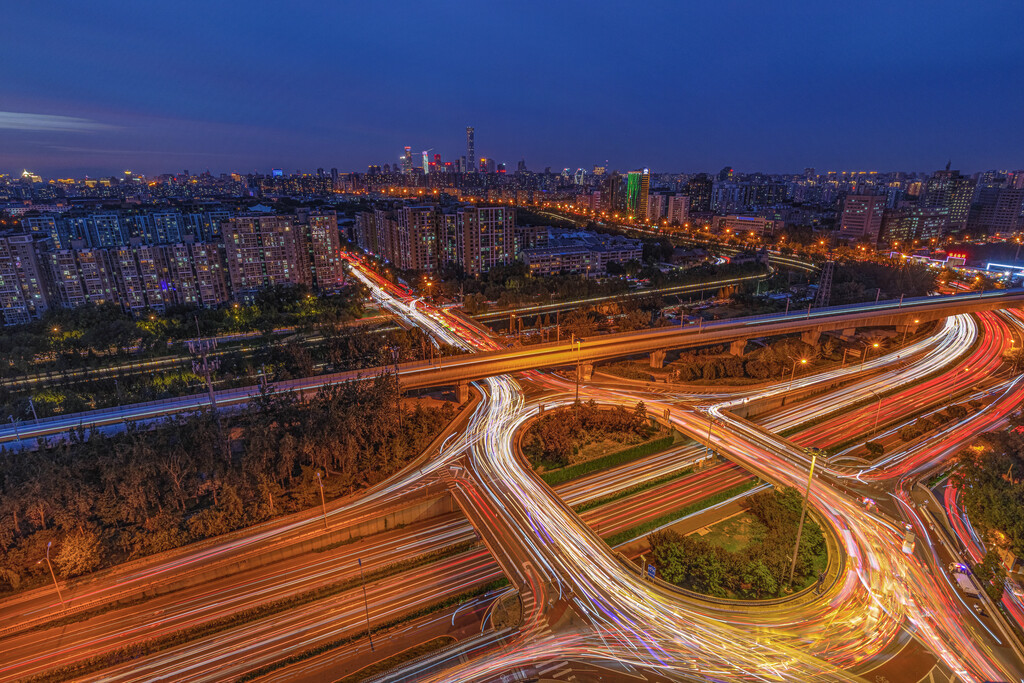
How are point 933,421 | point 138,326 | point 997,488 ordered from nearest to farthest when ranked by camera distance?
point 997,488 → point 933,421 → point 138,326

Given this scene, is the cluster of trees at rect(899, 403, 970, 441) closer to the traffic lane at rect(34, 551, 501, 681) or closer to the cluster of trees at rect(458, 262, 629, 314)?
the traffic lane at rect(34, 551, 501, 681)

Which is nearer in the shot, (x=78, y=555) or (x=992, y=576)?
(x=992, y=576)

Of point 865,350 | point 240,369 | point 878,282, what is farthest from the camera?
point 878,282

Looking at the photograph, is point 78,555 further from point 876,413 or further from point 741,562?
point 876,413

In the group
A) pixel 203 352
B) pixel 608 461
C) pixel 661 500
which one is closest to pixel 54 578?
pixel 203 352

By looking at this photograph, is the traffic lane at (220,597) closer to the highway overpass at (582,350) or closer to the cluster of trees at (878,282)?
the highway overpass at (582,350)

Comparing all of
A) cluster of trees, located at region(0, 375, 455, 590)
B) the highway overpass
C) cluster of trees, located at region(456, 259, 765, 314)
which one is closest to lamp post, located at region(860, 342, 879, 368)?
the highway overpass

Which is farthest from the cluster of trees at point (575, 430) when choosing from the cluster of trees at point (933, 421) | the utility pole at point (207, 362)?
the utility pole at point (207, 362)
